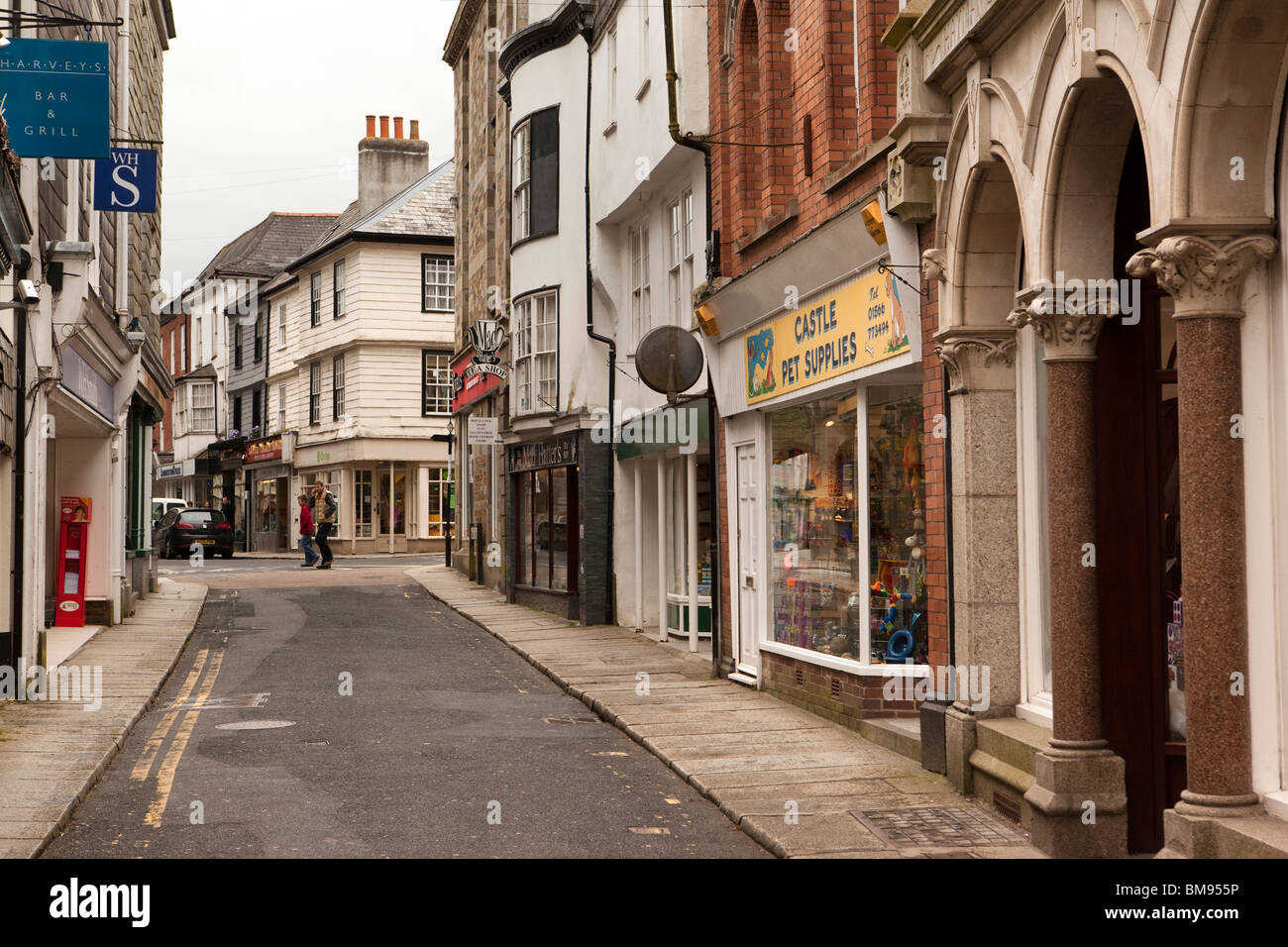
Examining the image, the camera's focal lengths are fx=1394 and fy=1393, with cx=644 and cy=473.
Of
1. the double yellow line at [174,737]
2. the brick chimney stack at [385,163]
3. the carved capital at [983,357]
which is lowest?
the double yellow line at [174,737]

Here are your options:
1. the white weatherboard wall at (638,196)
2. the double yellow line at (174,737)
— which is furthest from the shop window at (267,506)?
the double yellow line at (174,737)

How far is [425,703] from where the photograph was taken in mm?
12641

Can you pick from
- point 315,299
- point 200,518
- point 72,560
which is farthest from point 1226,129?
point 315,299

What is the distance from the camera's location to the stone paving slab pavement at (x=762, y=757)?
730cm

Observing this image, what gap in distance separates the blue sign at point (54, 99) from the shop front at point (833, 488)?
5753 mm

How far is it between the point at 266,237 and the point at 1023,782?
52825mm

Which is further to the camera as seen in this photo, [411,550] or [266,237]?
[266,237]

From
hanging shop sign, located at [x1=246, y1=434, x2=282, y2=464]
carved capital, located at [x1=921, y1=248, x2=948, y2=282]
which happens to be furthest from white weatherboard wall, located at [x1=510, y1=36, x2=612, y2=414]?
hanging shop sign, located at [x1=246, y1=434, x2=282, y2=464]

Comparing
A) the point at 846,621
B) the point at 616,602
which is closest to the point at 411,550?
the point at 616,602

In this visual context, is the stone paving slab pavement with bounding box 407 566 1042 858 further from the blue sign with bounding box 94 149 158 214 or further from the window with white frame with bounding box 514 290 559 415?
the blue sign with bounding box 94 149 158 214

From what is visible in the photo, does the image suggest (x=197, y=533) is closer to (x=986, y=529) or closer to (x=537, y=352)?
(x=537, y=352)

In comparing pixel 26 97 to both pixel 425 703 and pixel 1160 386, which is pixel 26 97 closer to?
pixel 425 703

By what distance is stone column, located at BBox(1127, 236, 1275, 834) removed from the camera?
5.69 m

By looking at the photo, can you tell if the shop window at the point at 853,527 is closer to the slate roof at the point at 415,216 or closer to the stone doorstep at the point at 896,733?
the stone doorstep at the point at 896,733
